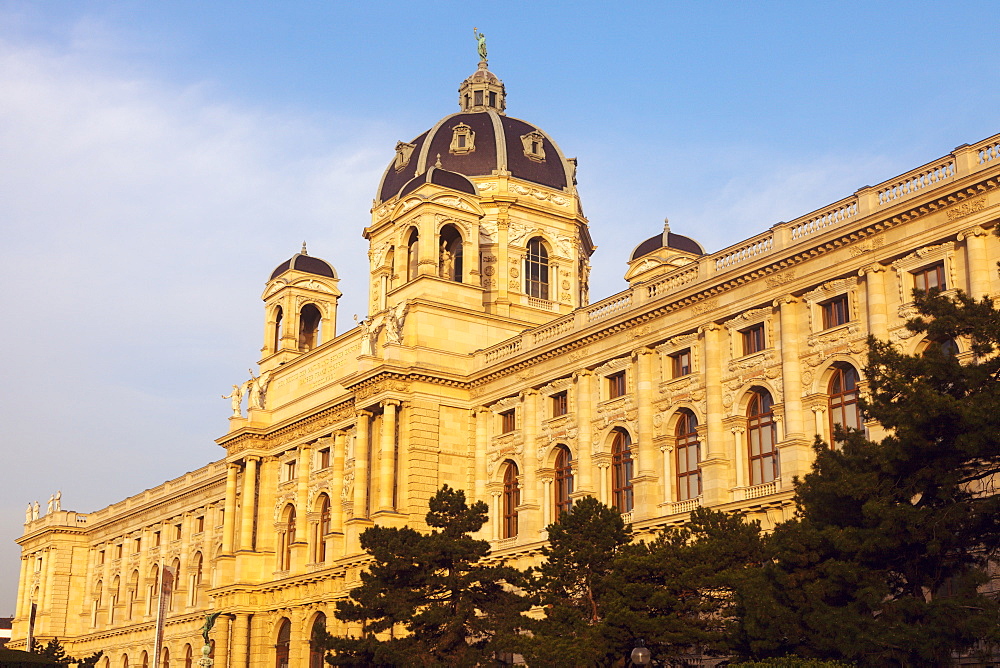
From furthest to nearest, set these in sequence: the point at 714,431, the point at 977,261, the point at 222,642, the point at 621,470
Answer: the point at 222,642
the point at 621,470
the point at 714,431
the point at 977,261

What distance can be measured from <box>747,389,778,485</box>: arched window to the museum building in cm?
10

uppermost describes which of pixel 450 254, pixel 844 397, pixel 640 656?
pixel 450 254

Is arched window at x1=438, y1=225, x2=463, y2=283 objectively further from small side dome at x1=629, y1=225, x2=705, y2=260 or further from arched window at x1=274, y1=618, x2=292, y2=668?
arched window at x1=274, y1=618, x2=292, y2=668

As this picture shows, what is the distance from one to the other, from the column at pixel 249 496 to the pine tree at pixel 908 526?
136ft

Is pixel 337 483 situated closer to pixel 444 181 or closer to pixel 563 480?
pixel 563 480

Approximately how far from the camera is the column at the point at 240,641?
61.7m

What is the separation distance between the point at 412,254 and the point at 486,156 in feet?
32.9

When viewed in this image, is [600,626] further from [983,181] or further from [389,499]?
[389,499]

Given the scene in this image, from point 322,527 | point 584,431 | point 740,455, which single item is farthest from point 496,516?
point 740,455

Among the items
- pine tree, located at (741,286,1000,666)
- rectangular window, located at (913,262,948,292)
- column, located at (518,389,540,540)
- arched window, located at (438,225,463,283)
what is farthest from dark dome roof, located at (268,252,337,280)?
pine tree, located at (741,286,1000,666)

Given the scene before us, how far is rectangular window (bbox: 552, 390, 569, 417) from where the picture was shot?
49844mm

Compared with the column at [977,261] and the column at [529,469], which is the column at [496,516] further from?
the column at [977,261]

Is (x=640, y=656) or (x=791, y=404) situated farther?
(x=791, y=404)

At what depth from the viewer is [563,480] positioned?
162 feet
